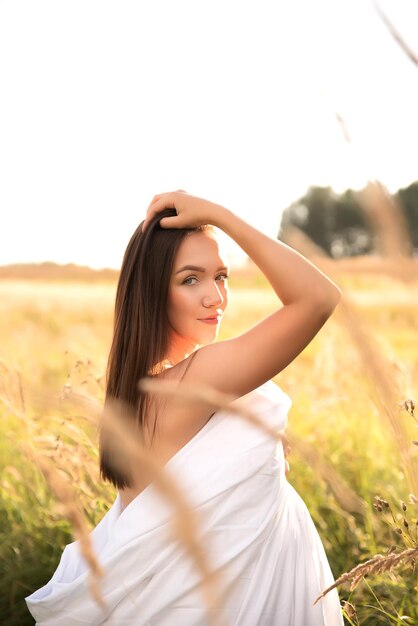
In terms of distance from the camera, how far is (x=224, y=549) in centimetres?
164

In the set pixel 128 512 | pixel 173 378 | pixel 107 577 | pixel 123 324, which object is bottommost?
pixel 107 577

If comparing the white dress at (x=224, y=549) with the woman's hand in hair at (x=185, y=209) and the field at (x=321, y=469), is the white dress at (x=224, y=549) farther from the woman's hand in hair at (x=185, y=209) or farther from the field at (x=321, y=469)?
the woman's hand in hair at (x=185, y=209)

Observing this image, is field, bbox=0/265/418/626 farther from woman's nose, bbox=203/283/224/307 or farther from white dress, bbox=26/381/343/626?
woman's nose, bbox=203/283/224/307

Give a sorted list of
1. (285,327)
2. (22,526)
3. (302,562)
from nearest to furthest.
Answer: (285,327) < (302,562) < (22,526)

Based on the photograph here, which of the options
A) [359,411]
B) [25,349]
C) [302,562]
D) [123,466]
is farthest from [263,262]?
[25,349]

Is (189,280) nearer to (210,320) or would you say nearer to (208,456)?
(210,320)

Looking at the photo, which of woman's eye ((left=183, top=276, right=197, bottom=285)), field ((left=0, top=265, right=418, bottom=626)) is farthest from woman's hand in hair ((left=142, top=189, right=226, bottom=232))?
field ((left=0, top=265, right=418, bottom=626))

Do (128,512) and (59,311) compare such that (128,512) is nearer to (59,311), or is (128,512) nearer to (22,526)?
(22,526)

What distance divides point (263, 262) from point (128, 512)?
682 millimetres

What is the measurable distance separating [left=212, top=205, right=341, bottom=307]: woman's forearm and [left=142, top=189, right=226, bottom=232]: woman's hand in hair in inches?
1.2

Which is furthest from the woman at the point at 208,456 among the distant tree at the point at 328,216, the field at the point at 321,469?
the distant tree at the point at 328,216

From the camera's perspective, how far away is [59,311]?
1264 centimetres

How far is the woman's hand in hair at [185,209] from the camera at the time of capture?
1700 mm

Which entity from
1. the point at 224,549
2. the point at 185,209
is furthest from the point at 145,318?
the point at 224,549
